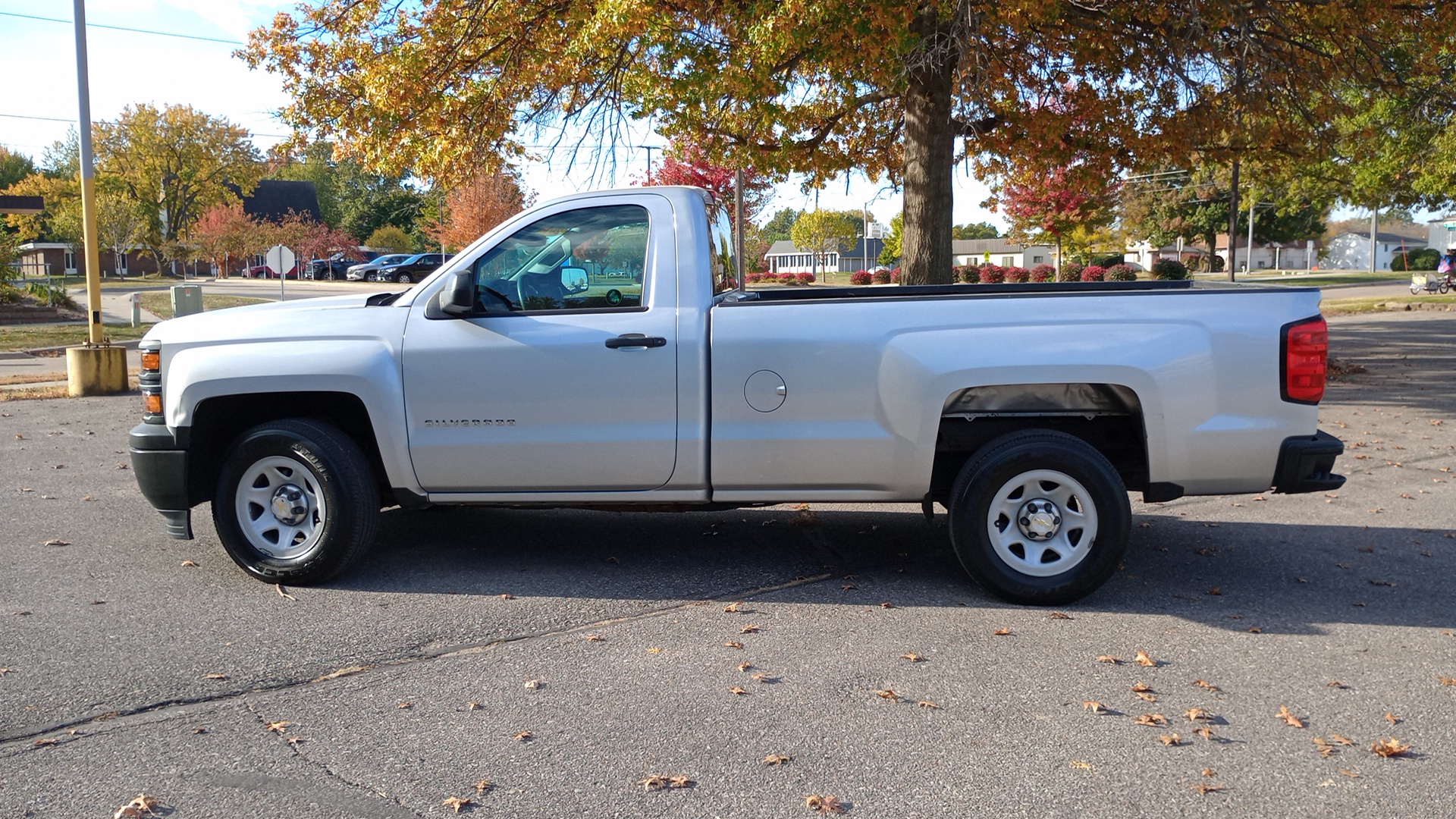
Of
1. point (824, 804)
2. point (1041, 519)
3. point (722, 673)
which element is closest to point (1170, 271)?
point (1041, 519)

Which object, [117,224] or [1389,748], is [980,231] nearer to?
[117,224]

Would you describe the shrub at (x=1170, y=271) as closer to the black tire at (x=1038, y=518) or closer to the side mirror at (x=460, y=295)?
the black tire at (x=1038, y=518)

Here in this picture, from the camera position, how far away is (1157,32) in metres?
13.0

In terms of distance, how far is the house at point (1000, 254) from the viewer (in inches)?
4269

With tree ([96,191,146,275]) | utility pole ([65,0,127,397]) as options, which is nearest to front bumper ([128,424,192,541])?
utility pole ([65,0,127,397])

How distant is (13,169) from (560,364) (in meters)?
106

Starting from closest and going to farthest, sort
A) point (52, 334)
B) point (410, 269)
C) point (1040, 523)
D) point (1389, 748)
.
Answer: point (1389, 748) → point (1040, 523) → point (52, 334) → point (410, 269)

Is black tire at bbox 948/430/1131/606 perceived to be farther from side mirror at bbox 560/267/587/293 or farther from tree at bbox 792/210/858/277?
tree at bbox 792/210/858/277

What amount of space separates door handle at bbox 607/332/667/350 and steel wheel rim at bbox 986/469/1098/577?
71.1 inches

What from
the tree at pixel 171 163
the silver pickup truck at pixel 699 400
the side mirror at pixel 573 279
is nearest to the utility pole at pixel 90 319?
the silver pickup truck at pixel 699 400

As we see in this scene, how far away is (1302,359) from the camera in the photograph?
5.29 metres

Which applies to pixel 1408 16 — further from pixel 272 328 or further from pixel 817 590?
pixel 272 328

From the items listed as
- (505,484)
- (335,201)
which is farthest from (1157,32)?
(335,201)

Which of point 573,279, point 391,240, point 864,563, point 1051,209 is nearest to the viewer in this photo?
point 573,279
